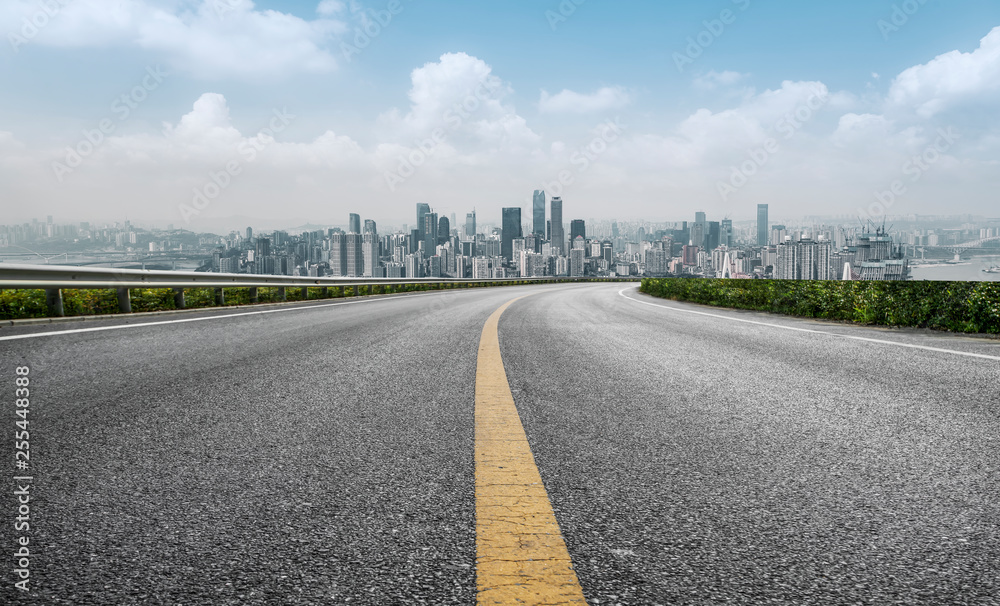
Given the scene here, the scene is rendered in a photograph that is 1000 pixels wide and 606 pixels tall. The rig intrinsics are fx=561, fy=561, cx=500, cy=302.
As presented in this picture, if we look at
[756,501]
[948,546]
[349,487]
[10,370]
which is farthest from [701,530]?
[10,370]

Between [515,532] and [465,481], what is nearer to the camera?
[515,532]

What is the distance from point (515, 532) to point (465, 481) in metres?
0.46

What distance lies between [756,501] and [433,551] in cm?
114

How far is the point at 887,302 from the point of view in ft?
34.1

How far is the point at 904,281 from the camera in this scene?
34.4ft

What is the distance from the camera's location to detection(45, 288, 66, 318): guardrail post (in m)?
8.68

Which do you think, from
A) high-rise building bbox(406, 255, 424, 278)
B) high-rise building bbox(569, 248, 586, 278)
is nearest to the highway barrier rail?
high-rise building bbox(406, 255, 424, 278)

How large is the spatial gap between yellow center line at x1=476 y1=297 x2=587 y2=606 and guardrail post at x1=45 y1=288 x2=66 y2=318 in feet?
29.3

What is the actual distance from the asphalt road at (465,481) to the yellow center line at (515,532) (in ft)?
0.15

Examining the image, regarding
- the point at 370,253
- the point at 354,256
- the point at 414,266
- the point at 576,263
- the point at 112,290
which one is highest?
the point at 370,253

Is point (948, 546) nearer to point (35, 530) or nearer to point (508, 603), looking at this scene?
point (508, 603)

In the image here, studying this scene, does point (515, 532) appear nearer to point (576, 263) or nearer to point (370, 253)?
point (370, 253)

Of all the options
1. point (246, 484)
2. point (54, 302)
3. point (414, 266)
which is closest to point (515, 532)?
point (246, 484)

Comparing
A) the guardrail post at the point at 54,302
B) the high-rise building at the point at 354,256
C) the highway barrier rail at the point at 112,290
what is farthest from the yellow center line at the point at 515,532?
the high-rise building at the point at 354,256
